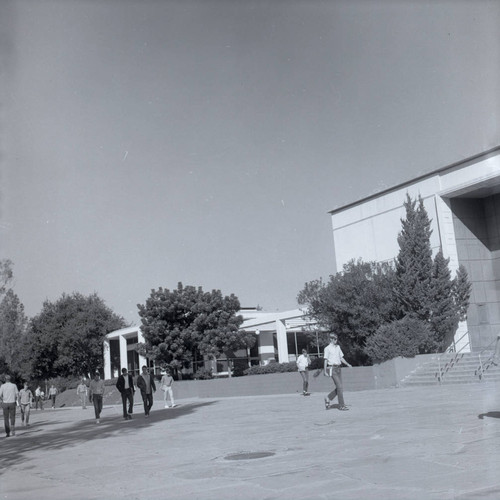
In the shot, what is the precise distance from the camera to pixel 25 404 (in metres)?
21.9

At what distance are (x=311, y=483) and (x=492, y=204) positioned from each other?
28510 mm

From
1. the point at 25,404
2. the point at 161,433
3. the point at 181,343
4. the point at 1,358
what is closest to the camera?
the point at 161,433

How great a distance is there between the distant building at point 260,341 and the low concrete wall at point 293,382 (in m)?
3.03

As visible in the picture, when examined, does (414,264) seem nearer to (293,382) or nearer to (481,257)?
(481,257)

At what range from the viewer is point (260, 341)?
47344 millimetres

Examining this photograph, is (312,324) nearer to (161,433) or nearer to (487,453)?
(161,433)

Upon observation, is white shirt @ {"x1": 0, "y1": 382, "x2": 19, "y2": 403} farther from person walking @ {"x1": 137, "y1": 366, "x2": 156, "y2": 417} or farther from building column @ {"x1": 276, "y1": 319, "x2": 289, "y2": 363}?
building column @ {"x1": 276, "y1": 319, "x2": 289, "y2": 363}

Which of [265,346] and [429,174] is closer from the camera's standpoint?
[429,174]

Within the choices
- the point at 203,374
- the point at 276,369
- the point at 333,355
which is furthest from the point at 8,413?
the point at 203,374

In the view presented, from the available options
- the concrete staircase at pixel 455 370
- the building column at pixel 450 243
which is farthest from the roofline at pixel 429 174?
the concrete staircase at pixel 455 370

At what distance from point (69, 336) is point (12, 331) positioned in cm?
756

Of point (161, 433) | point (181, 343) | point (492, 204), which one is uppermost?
point (492, 204)

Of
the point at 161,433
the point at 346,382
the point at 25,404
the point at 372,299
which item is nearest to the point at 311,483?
the point at 161,433

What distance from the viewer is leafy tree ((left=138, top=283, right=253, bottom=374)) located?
1543 inches
